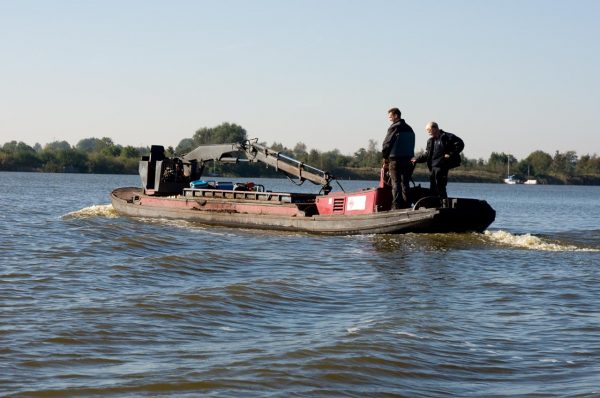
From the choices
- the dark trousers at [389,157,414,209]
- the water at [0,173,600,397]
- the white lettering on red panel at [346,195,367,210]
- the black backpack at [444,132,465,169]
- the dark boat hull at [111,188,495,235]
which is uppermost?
the black backpack at [444,132,465,169]

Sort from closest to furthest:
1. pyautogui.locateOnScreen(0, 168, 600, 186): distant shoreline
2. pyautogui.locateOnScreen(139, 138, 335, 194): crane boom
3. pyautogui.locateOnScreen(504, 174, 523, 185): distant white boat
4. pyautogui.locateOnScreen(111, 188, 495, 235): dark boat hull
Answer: pyautogui.locateOnScreen(111, 188, 495, 235): dark boat hull, pyautogui.locateOnScreen(139, 138, 335, 194): crane boom, pyautogui.locateOnScreen(0, 168, 600, 186): distant shoreline, pyautogui.locateOnScreen(504, 174, 523, 185): distant white boat

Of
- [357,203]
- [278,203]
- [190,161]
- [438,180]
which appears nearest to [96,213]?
[190,161]

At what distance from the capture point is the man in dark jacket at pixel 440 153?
19844 millimetres

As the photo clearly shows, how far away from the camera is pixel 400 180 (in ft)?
66.0

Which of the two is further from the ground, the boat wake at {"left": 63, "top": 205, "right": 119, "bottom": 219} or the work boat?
the work boat

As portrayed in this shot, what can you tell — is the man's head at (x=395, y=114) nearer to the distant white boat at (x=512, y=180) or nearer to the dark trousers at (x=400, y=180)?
the dark trousers at (x=400, y=180)

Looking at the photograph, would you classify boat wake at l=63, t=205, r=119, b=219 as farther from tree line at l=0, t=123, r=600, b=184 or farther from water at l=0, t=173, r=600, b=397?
tree line at l=0, t=123, r=600, b=184

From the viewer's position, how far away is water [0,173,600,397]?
7895 millimetres

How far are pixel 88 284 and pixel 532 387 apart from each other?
6914 mm

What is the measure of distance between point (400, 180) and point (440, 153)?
101 cm

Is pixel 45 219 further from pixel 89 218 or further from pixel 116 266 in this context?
pixel 116 266

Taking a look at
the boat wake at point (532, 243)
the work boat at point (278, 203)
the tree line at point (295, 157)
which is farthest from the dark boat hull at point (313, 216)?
the tree line at point (295, 157)

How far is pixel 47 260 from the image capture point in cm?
1559

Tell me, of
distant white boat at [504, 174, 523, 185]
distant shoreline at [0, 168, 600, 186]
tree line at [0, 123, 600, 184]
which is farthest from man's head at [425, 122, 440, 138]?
distant white boat at [504, 174, 523, 185]
